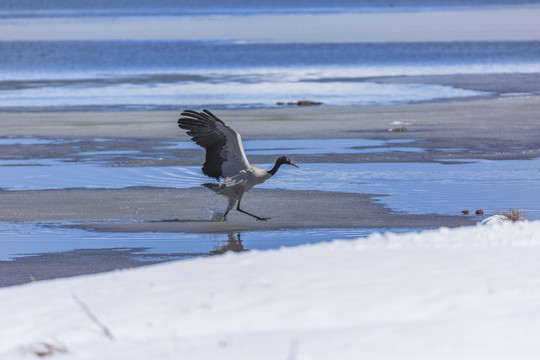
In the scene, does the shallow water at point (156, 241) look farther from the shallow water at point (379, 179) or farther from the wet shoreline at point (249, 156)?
the shallow water at point (379, 179)

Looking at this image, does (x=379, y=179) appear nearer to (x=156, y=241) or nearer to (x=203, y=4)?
(x=156, y=241)

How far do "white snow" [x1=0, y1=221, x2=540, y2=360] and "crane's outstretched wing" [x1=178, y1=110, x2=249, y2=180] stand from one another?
13.1 feet

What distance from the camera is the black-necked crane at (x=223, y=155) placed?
10.6 m

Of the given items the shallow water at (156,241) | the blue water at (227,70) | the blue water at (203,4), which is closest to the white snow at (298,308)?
the shallow water at (156,241)

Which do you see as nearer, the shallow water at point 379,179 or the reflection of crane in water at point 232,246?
the reflection of crane in water at point 232,246

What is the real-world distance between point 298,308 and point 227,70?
34.1 m

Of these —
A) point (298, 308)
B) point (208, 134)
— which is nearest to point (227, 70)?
point (208, 134)

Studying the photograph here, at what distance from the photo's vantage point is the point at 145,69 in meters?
40.5

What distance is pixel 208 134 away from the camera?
35.1ft

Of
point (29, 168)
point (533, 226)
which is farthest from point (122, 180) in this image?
point (533, 226)

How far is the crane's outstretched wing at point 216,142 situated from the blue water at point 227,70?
14077 mm

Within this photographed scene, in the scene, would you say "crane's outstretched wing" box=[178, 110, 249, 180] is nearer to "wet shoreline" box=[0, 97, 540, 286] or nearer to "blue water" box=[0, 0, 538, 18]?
"wet shoreline" box=[0, 97, 540, 286]

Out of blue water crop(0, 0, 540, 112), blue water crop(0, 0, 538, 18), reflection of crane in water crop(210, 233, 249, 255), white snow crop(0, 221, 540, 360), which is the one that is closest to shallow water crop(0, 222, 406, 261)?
reflection of crane in water crop(210, 233, 249, 255)

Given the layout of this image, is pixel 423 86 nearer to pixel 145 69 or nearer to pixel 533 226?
pixel 145 69
